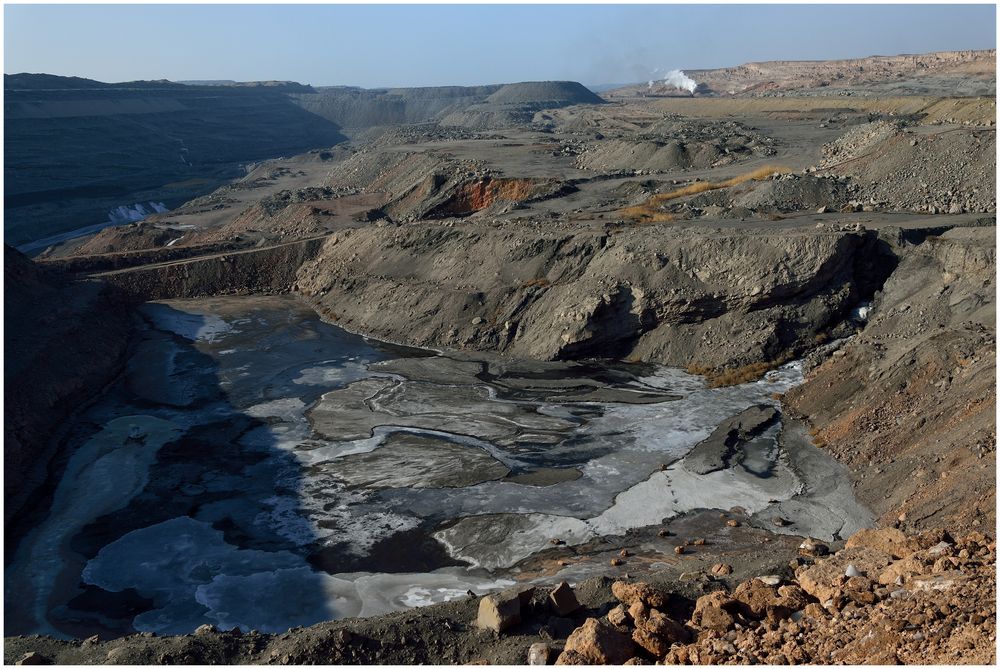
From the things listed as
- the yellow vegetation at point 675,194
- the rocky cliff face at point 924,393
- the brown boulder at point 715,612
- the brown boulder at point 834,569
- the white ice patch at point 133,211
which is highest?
the yellow vegetation at point 675,194

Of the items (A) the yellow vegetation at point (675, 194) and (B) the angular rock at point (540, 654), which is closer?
(B) the angular rock at point (540, 654)

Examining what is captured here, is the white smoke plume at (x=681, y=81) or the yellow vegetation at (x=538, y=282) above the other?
the white smoke plume at (x=681, y=81)

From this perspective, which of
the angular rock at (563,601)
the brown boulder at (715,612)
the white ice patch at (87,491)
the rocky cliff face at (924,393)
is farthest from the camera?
the white ice patch at (87,491)

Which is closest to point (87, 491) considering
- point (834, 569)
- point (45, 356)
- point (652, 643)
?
point (45, 356)

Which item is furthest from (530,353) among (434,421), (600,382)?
(434,421)

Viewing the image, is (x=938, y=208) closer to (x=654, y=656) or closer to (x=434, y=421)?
(x=434, y=421)

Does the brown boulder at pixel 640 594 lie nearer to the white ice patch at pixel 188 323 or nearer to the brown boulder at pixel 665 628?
the brown boulder at pixel 665 628

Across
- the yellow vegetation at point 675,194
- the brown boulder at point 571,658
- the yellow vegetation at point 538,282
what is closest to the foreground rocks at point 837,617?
the brown boulder at point 571,658

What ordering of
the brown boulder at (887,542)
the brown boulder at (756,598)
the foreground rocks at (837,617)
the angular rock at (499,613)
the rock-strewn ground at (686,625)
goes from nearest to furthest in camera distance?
the foreground rocks at (837,617) < the rock-strewn ground at (686,625) < the brown boulder at (756,598) < the angular rock at (499,613) < the brown boulder at (887,542)
